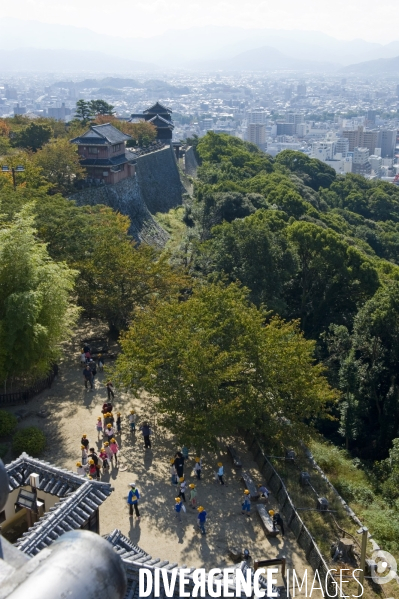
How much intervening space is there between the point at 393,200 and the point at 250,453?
4768cm

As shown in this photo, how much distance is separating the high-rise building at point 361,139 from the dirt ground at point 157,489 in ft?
503

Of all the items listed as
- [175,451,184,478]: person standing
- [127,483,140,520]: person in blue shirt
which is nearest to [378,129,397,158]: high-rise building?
[175,451,184,478]: person standing

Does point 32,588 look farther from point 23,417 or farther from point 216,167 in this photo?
point 216,167

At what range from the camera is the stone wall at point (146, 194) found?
96.6 ft

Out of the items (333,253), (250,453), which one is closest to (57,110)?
(333,253)

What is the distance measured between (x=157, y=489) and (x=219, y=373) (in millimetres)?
2823

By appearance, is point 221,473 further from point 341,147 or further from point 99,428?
point 341,147

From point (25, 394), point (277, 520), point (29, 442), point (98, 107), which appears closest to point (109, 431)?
point (29, 442)

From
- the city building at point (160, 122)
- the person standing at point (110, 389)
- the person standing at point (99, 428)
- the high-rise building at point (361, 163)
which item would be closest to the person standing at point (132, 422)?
the person standing at point (99, 428)

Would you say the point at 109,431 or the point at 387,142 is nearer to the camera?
the point at 109,431

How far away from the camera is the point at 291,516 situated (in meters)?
11.0

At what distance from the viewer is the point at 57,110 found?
537ft

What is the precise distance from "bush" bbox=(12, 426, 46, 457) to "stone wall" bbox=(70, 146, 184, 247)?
1730 centimetres

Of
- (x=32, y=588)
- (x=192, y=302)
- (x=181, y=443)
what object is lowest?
(x=181, y=443)
